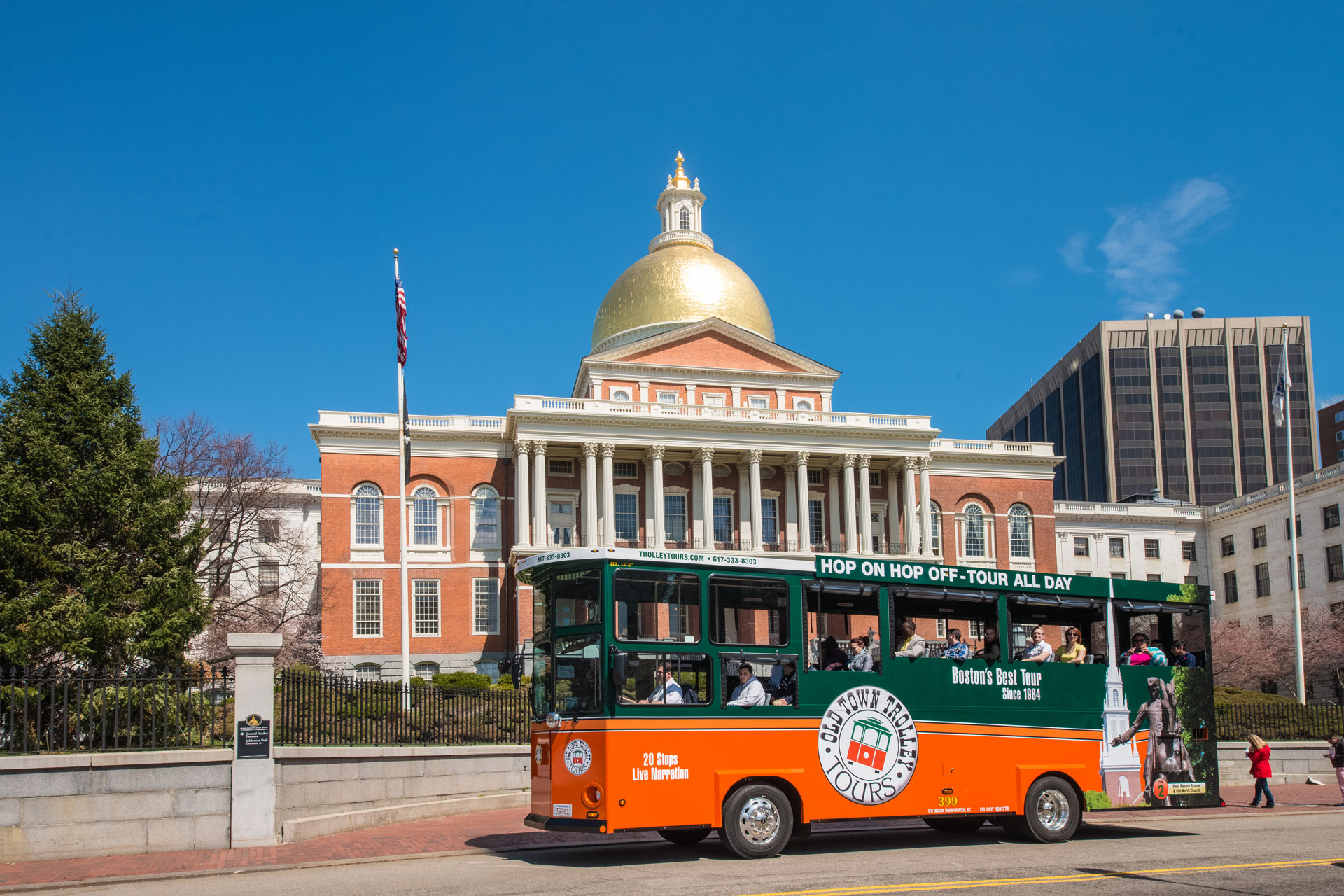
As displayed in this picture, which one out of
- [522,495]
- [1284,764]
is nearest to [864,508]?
[522,495]

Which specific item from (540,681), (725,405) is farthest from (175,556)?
(725,405)

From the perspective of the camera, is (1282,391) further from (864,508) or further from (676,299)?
(676,299)

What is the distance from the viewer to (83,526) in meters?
19.5

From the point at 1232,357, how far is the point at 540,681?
11724 centimetres

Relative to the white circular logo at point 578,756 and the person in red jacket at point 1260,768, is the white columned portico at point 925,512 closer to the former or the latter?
the person in red jacket at point 1260,768

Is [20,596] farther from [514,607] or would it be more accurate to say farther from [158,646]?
[514,607]

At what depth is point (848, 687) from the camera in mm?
14727

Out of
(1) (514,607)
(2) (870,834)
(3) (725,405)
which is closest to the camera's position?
(2) (870,834)

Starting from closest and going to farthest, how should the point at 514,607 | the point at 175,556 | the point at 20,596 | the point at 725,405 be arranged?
the point at 20,596, the point at 175,556, the point at 514,607, the point at 725,405

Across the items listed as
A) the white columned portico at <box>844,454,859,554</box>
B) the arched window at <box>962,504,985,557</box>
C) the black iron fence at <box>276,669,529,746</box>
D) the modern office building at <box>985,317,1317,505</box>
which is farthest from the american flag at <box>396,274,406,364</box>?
the modern office building at <box>985,317,1317,505</box>

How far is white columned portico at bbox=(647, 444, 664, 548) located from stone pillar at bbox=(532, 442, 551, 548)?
5.14 metres

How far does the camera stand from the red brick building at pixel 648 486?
179ft

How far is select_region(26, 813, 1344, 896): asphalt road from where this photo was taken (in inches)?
473

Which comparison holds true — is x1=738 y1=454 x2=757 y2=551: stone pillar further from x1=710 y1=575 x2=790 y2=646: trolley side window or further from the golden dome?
x1=710 y1=575 x2=790 y2=646: trolley side window
